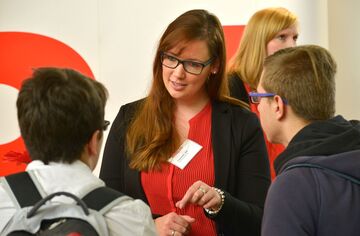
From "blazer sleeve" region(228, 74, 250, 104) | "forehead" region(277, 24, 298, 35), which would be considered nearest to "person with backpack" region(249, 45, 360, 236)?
"blazer sleeve" region(228, 74, 250, 104)

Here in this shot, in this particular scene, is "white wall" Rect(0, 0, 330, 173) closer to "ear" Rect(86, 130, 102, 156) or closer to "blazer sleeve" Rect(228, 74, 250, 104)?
"blazer sleeve" Rect(228, 74, 250, 104)

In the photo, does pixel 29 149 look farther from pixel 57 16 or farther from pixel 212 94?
pixel 57 16

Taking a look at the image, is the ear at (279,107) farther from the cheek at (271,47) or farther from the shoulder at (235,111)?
the cheek at (271,47)

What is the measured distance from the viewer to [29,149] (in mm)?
1288

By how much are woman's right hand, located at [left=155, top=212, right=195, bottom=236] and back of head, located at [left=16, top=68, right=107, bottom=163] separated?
26.4 inches

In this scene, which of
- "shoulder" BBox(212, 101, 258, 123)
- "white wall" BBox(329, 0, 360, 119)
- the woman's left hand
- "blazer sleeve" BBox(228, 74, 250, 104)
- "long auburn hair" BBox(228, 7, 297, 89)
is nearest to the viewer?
the woman's left hand

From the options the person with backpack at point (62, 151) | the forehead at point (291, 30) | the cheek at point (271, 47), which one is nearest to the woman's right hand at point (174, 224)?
the person with backpack at point (62, 151)

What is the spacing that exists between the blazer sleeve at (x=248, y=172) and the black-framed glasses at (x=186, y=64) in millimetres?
248

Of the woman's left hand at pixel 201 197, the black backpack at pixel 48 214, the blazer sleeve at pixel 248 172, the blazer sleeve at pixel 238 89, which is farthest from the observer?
the blazer sleeve at pixel 238 89

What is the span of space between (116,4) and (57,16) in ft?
1.21

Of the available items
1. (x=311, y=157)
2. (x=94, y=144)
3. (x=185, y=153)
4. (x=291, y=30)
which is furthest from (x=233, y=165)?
(x=291, y=30)

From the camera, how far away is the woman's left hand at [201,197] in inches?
72.3

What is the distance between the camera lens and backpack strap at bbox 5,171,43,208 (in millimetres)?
1188

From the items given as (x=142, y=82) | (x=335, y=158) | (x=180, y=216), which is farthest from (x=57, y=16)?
(x=335, y=158)
